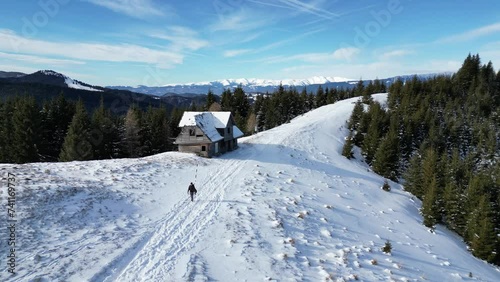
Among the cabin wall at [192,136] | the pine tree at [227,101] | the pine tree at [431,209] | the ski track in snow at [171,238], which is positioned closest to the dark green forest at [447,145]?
the pine tree at [431,209]

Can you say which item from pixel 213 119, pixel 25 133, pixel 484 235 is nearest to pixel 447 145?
pixel 484 235

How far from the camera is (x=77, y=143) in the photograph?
46062 millimetres

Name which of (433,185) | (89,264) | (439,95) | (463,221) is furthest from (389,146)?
(439,95)

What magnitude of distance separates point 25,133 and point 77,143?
9.14 m

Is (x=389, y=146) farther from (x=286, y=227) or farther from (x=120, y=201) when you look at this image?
(x=120, y=201)

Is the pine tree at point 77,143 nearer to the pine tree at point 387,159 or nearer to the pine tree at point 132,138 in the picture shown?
the pine tree at point 132,138

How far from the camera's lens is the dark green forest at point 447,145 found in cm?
3284

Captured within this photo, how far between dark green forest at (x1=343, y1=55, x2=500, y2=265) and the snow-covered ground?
2.83 metres

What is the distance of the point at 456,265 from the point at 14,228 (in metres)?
30.5

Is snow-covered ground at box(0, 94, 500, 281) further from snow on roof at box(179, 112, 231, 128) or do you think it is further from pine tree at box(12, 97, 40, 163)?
pine tree at box(12, 97, 40, 163)

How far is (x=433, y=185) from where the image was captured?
115ft

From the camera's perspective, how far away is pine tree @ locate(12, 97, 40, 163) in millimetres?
47156

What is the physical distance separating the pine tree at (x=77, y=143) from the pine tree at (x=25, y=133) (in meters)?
5.50

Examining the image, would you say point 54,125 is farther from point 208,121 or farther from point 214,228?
point 214,228
